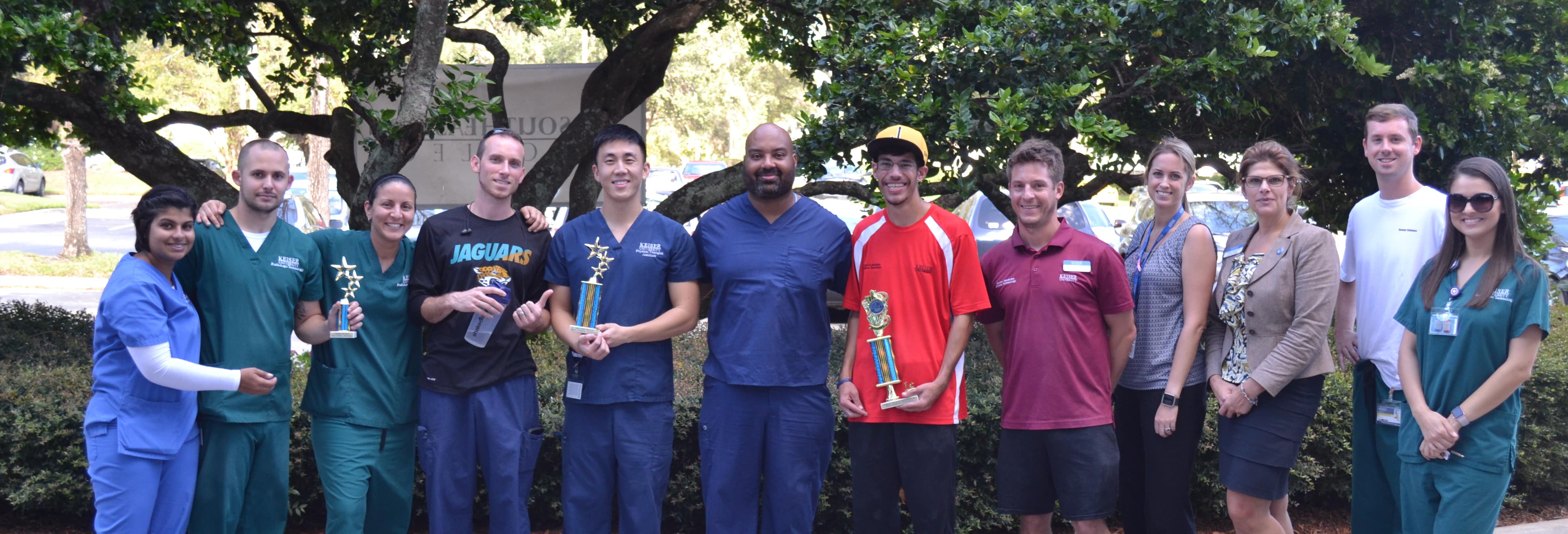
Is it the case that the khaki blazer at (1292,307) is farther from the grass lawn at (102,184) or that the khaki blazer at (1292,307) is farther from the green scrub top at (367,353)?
the grass lawn at (102,184)

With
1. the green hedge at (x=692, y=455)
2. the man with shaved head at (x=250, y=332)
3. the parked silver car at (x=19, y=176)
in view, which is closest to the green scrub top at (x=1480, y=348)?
the green hedge at (x=692, y=455)

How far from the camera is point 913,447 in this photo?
4.04m

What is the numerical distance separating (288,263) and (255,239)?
149 millimetres

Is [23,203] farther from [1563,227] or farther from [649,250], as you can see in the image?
[1563,227]

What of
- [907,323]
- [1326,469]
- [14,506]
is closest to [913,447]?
[907,323]

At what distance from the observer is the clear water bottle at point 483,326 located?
13.4ft

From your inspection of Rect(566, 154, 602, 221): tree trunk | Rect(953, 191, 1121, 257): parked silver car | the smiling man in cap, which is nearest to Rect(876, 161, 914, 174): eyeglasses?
A: the smiling man in cap

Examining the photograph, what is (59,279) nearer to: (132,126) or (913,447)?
A: (132,126)

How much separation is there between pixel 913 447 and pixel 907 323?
1.52 feet

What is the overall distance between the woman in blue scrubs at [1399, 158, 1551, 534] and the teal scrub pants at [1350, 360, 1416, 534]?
34 centimetres

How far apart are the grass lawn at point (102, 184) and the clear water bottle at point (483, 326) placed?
41.6m

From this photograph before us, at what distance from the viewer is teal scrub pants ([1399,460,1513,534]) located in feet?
11.8

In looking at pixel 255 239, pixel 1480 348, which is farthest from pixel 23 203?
pixel 1480 348

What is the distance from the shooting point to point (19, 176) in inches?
1454
